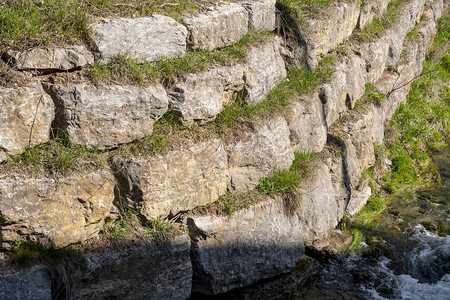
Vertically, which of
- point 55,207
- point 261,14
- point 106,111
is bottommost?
point 55,207

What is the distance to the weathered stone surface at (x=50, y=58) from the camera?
13.5ft

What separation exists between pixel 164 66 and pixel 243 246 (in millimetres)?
1953

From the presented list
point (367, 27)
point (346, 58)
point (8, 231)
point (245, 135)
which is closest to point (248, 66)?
point (245, 135)

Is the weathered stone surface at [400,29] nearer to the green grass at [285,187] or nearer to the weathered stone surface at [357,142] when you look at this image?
the weathered stone surface at [357,142]

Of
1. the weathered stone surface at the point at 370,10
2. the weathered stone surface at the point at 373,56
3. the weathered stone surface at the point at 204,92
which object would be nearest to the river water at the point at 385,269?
the weathered stone surface at the point at 204,92

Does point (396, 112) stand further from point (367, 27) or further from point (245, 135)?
point (245, 135)

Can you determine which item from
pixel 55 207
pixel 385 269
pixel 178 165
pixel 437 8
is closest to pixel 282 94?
pixel 178 165

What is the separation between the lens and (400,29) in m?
9.10

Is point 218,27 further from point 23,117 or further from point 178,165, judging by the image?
point 23,117

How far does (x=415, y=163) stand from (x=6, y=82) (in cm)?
657

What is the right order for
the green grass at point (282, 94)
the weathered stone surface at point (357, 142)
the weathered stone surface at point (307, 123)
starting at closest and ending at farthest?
the green grass at point (282, 94) → the weathered stone surface at point (307, 123) → the weathered stone surface at point (357, 142)

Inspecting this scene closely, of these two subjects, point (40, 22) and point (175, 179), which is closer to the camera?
point (40, 22)

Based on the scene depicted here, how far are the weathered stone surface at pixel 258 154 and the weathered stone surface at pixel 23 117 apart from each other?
5.97 ft

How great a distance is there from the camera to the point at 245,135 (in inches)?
209
